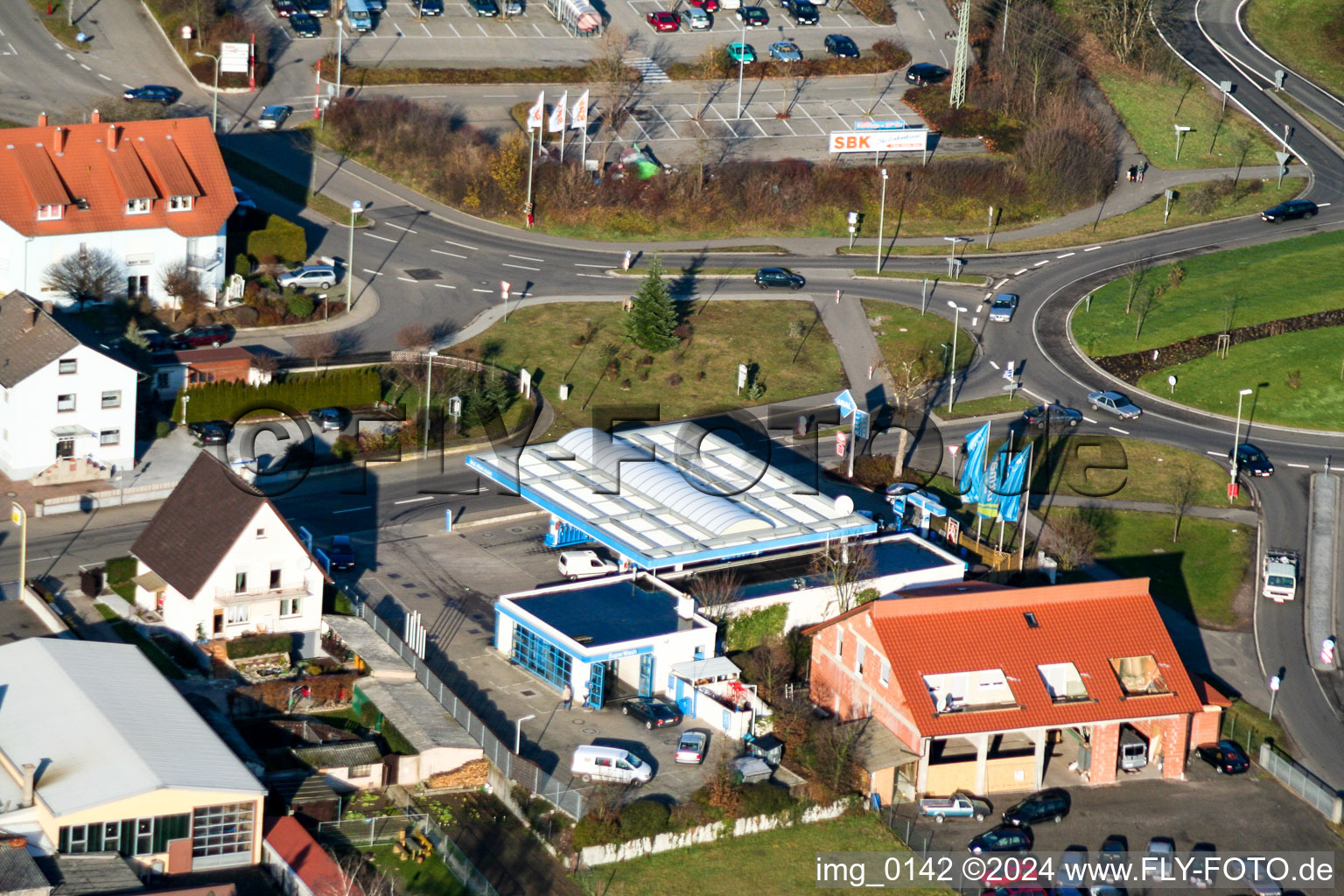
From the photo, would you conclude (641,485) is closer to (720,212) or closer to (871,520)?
(871,520)

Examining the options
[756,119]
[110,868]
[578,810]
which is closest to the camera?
[110,868]

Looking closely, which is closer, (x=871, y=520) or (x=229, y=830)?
(x=229, y=830)

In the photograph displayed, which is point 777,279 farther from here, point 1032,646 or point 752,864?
point 752,864

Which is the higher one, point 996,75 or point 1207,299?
point 996,75

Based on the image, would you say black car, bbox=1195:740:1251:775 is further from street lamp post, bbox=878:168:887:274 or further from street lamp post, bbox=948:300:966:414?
street lamp post, bbox=878:168:887:274

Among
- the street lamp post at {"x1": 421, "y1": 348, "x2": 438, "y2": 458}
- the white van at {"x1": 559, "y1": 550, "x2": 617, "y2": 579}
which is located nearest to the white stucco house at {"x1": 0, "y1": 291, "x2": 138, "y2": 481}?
the street lamp post at {"x1": 421, "y1": 348, "x2": 438, "y2": 458}

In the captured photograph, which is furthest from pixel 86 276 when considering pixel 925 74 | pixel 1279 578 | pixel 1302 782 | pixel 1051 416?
pixel 1302 782

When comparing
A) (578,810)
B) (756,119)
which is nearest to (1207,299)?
(756,119)
